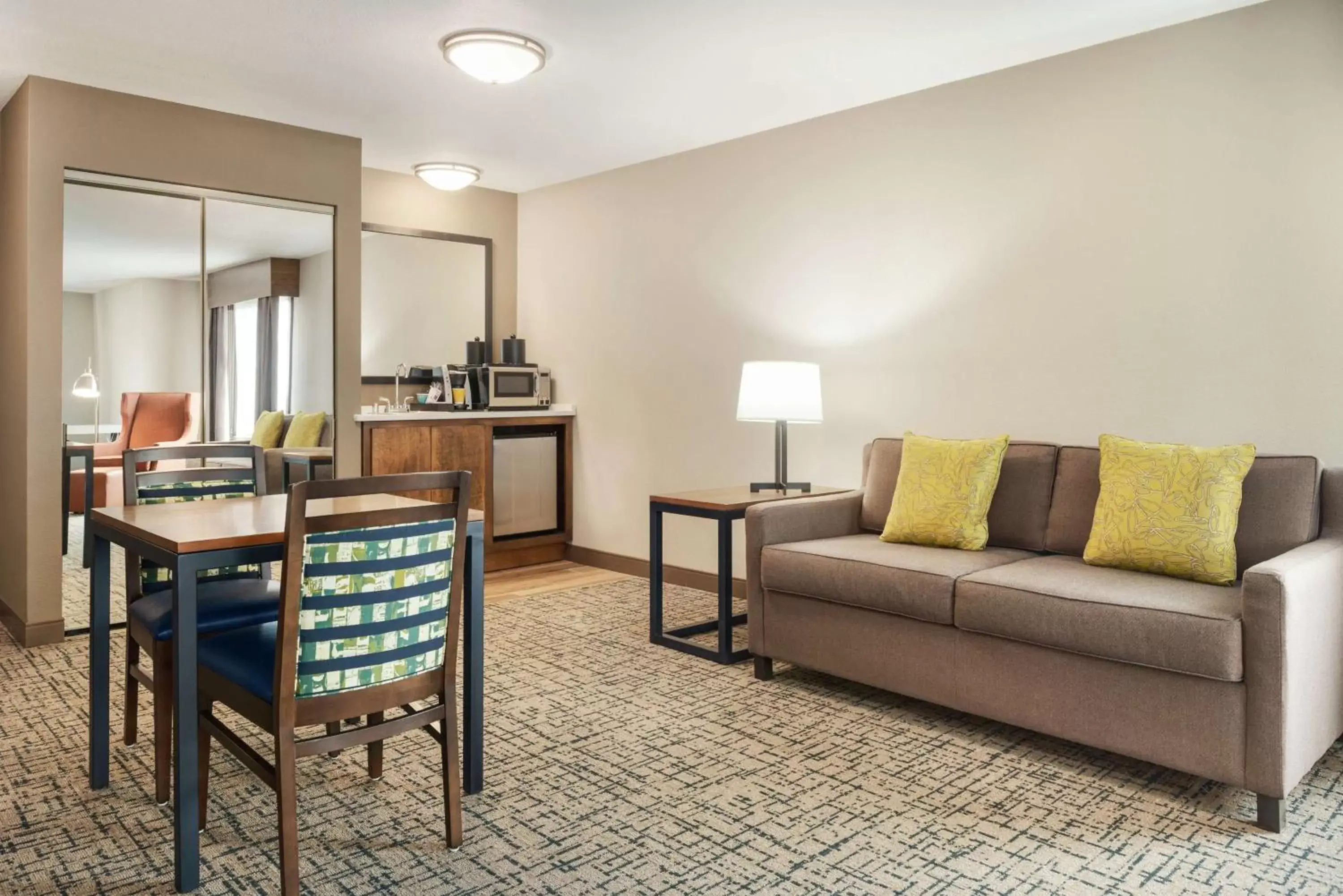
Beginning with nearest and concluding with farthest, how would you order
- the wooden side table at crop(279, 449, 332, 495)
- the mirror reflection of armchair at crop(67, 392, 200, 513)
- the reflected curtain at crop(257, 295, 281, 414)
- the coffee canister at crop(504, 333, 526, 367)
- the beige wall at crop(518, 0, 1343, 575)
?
the beige wall at crop(518, 0, 1343, 575) < the mirror reflection of armchair at crop(67, 392, 200, 513) < the reflected curtain at crop(257, 295, 281, 414) < the wooden side table at crop(279, 449, 332, 495) < the coffee canister at crop(504, 333, 526, 367)

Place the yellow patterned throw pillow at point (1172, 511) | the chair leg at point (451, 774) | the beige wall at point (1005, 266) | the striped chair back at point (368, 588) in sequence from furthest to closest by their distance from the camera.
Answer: the beige wall at point (1005, 266), the yellow patterned throw pillow at point (1172, 511), the chair leg at point (451, 774), the striped chair back at point (368, 588)

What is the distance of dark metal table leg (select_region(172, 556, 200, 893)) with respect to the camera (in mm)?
2014

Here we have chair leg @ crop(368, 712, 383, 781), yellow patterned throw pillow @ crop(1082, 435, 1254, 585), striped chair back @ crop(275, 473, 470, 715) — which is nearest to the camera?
striped chair back @ crop(275, 473, 470, 715)

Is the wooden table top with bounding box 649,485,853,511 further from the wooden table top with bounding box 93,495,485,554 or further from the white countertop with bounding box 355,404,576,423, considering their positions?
the white countertop with bounding box 355,404,576,423

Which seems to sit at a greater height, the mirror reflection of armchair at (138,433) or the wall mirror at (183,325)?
the wall mirror at (183,325)

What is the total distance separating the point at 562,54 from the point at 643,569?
118 inches

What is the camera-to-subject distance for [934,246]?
13.4 ft

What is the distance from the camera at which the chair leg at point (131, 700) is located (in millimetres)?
2652

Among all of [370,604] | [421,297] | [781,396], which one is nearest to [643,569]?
[781,396]

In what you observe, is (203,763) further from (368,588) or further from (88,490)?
(88,490)

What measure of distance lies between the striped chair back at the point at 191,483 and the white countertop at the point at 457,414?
1885 millimetres

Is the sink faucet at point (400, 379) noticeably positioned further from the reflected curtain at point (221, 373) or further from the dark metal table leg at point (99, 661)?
the dark metal table leg at point (99, 661)


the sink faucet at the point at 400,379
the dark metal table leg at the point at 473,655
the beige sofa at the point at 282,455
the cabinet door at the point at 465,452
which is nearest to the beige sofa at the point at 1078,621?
the dark metal table leg at the point at 473,655

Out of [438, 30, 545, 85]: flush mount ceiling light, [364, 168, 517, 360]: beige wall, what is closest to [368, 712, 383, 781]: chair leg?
[438, 30, 545, 85]: flush mount ceiling light
